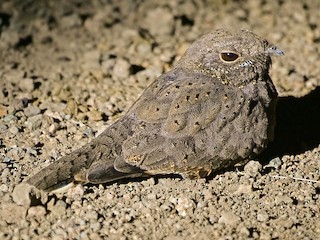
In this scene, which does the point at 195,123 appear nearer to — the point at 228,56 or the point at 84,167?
the point at 228,56

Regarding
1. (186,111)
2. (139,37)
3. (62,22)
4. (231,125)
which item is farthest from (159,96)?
(62,22)

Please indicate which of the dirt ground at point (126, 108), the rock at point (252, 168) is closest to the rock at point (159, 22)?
the dirt ground at point (126, 108)

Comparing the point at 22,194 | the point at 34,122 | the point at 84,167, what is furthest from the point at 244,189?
the point at 34,122

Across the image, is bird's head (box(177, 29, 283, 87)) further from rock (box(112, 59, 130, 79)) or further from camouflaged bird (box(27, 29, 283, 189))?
rock (box(112, 59, 130, 79))

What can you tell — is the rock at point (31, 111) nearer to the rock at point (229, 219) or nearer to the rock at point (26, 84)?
the rock at point (26, 84)

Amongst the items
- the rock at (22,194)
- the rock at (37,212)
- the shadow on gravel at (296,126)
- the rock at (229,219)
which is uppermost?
the rock at (22,194)

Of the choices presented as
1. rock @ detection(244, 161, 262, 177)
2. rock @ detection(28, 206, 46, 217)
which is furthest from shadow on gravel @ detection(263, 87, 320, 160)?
rock @ detection(28, 206, 46, 217)

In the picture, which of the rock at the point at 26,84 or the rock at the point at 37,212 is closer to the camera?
the rock at the point at 37,212
